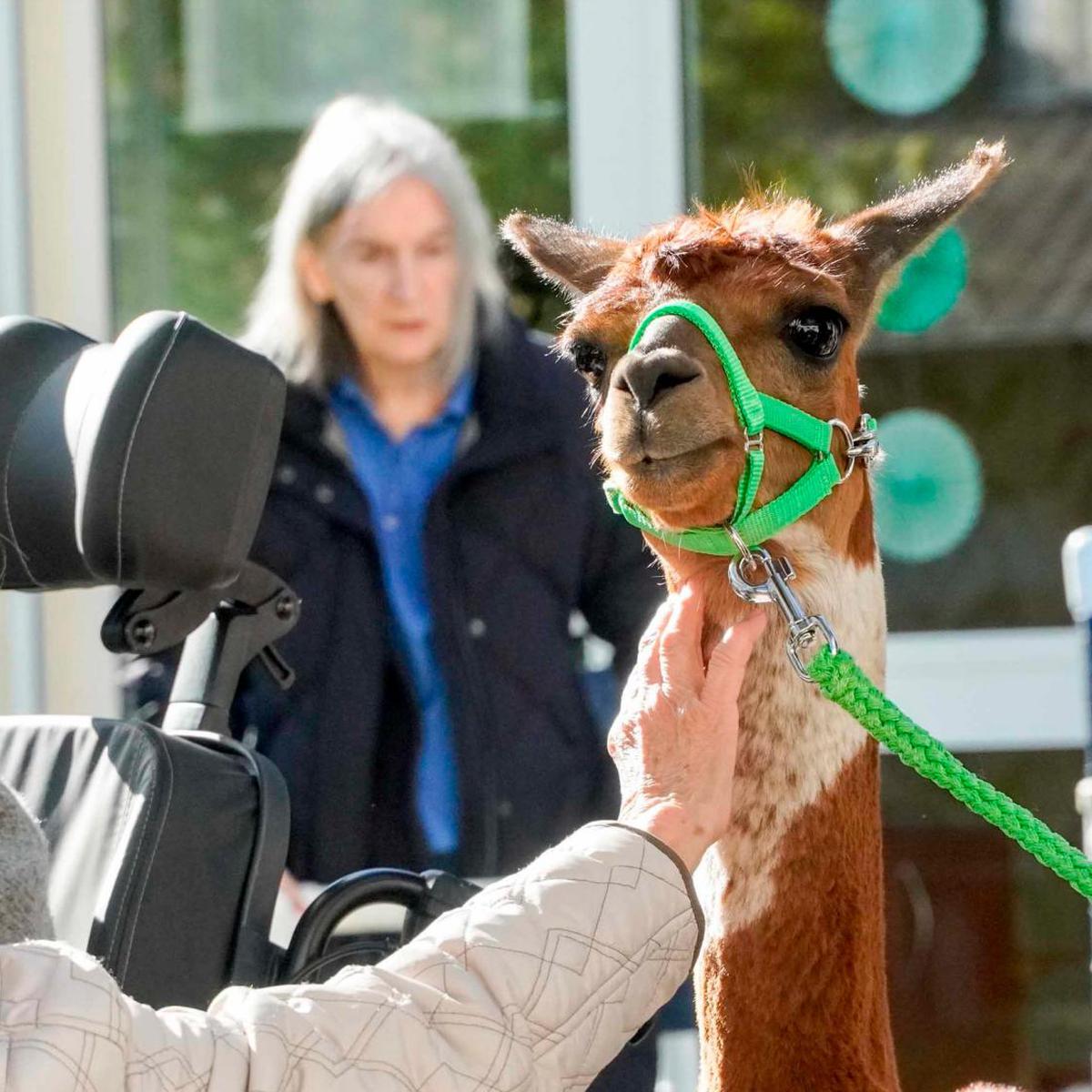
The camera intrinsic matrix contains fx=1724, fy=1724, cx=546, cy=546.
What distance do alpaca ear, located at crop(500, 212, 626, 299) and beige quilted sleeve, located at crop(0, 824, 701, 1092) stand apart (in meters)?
0.79

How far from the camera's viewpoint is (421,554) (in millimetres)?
3006

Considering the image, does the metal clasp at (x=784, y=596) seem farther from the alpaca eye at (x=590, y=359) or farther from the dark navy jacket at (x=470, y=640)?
the dark navy jacket at (x=470, y=640)

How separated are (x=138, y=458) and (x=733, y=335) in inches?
24.7

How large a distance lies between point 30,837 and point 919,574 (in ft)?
9.85

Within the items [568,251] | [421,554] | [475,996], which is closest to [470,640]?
[421,554]

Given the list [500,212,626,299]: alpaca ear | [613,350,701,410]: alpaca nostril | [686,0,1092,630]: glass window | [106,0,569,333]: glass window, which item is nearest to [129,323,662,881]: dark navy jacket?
[500,212,626,299]: alpaca ear

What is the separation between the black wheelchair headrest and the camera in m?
1.72

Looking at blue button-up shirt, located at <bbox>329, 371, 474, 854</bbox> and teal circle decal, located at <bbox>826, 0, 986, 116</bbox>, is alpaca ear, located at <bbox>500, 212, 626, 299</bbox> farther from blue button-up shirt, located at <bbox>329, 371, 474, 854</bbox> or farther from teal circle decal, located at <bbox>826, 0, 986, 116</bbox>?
teal circle decal, located at <bbox>826, 0, 986, 116</bbox>

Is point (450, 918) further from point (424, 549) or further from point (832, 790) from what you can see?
point (424, 549)

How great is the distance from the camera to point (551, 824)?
298 cm

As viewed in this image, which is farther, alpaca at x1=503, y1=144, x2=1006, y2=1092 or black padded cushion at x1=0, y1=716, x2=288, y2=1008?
black padded cushion at x1=0, y1=716, x2=288, y2=1008

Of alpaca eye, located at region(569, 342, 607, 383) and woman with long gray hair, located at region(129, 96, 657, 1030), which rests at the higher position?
alpaca eye, located at region(569, 342, 607, 383)

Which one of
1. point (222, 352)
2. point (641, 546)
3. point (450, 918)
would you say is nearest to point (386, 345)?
point (641, 546)

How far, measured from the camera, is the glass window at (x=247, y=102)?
441cm
